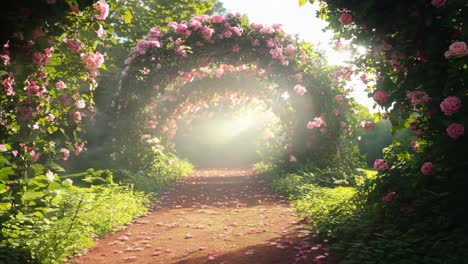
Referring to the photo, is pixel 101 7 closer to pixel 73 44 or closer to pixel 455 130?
pixel 73 44

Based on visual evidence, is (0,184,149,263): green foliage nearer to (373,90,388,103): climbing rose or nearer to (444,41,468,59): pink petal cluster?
(373,90,388,103): climbing rose

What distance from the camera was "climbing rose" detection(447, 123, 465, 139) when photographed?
378 centimetres

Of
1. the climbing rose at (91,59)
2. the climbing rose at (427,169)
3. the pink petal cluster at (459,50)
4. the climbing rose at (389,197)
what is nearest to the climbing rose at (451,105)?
the pink petal cluster at (459,50)

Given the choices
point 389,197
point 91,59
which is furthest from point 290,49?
point 389,197

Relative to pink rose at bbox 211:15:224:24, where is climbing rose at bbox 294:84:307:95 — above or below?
below

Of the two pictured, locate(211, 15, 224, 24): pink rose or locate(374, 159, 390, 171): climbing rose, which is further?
locate(211, 15, 224, 24): pink rose

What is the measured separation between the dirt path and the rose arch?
3.38 metres

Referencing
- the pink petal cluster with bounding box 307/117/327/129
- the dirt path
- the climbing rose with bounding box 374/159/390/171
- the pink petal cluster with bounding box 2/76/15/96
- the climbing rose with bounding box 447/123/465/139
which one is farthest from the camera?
the pink petal cluster with bounding box 307/117/327/129

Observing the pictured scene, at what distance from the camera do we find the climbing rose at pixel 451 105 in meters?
3.79

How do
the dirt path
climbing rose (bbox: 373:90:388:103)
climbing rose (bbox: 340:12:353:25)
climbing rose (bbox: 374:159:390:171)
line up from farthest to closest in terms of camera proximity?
climbing rose (bbox: 374:159:390:171) < climbing rose (bbox: 373:90:388:103) < climbing rose (bbox: 340:12:353:25) < the dirt path

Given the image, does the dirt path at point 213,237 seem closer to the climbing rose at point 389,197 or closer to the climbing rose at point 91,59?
the climbing rose at point 389,197

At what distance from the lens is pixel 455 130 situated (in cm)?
381

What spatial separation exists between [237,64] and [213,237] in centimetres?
728

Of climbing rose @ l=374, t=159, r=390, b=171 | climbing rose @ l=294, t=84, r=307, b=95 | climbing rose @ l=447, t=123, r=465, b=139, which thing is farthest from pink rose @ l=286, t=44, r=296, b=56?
climbing rose @ l=447, t=123, r=465, b=139
